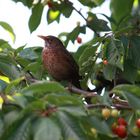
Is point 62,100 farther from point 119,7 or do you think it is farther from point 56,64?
point 56,64

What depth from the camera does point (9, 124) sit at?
192cm

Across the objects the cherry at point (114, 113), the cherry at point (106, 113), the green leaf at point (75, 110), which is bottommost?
the cherry at point (114, 113)

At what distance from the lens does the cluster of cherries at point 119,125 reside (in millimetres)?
2119

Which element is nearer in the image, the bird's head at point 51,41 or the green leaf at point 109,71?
the green leaf at point 109,71

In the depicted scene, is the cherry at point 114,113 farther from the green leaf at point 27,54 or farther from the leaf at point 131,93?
the green leaf at point 27,54

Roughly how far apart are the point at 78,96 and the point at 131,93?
1.67 feet

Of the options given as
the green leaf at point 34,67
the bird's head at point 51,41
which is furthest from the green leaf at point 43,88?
the bird's head at point 51,41

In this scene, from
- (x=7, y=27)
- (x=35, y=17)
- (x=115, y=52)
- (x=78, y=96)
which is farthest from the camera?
(x=35, y=17)

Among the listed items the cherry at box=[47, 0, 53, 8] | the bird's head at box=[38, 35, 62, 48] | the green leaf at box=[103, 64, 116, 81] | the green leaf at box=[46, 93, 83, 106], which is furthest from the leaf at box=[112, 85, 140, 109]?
the bird's head at box=[38, 35, 62, 48]

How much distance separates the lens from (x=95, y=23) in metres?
3.83

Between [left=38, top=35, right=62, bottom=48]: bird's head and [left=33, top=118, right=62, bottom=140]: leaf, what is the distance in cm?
293

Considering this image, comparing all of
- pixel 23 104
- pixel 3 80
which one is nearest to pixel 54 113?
pixel 23 104

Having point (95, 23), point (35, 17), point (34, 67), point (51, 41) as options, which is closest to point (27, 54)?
point (34, 67)

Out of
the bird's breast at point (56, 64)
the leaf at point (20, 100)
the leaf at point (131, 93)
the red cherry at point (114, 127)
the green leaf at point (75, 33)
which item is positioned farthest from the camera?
the bird's breast at point (56, 64)
